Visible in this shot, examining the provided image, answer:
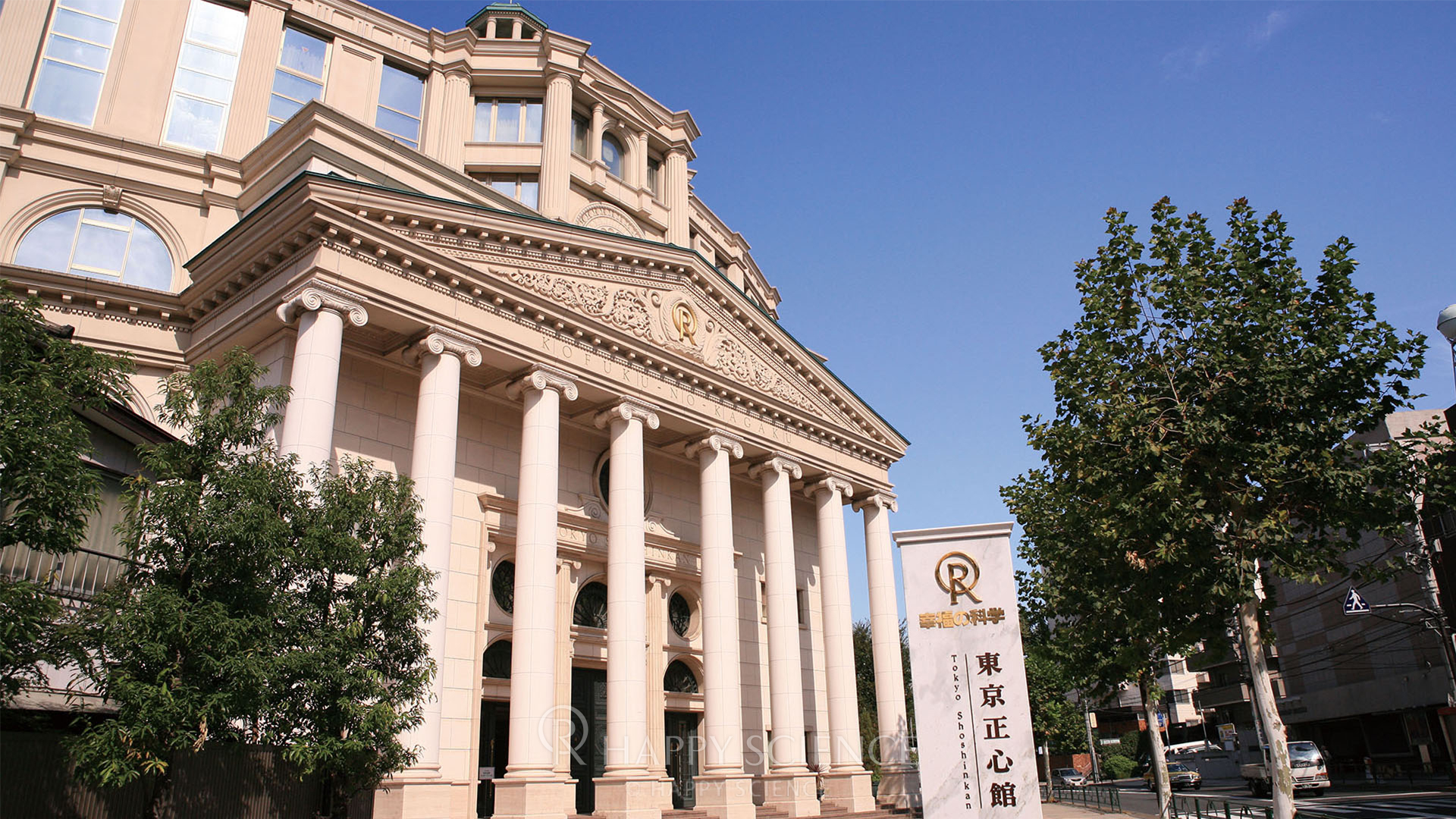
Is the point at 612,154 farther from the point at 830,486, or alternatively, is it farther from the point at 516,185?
the point at 830,486

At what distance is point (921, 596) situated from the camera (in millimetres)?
14461

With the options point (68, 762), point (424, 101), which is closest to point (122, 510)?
point (68, 762)

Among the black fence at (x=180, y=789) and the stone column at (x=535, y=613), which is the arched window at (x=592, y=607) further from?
the black fence at (x=180, y=789)

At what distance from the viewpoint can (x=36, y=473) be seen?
1056 centimetres

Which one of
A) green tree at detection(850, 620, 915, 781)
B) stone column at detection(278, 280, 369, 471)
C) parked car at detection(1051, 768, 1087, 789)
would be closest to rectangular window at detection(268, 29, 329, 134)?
stone column at detection(278, 280, 369, 471)

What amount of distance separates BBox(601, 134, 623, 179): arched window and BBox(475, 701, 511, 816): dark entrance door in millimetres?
22885

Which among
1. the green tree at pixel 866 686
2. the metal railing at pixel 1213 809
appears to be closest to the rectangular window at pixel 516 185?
the metal railing at pixel 1213 809

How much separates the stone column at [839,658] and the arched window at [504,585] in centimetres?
1165

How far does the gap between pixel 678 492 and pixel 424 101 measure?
18174mm

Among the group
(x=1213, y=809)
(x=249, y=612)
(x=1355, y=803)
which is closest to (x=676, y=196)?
(x=249, y=612)

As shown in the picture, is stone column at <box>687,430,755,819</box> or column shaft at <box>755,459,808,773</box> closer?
stone column at <box>687,430,755,819</box>

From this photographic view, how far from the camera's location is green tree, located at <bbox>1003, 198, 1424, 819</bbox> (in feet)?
52.3

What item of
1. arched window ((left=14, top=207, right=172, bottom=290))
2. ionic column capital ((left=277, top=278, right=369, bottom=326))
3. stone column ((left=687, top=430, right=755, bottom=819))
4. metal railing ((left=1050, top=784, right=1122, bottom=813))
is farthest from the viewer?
metal railing ((left=1050, top=784, right=1122, bottom=813))

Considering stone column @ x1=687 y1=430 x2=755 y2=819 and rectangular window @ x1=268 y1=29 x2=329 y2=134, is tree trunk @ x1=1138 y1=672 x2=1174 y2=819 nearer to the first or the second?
stone column @ x1=687 y1=430 x2=755 y2=819
